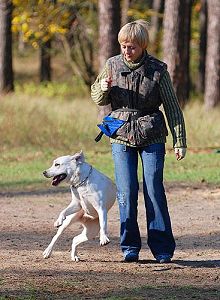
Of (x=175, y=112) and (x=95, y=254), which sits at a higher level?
(x=175, y=112)

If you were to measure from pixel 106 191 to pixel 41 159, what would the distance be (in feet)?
32.0

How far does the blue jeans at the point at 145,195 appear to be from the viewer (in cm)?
890

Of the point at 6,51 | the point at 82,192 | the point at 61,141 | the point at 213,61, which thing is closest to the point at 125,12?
the point at 6,51

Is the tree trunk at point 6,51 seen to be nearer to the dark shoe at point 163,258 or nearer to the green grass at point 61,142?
the green grass at point 61,142

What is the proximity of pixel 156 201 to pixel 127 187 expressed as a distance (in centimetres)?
28

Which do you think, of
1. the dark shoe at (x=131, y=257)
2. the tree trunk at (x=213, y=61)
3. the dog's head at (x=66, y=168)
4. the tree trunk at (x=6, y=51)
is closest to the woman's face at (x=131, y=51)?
the dog's head at (x=66, y=168)

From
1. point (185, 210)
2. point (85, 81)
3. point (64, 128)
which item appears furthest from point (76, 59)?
point (185, 210)

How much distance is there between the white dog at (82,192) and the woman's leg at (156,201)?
0.39 m

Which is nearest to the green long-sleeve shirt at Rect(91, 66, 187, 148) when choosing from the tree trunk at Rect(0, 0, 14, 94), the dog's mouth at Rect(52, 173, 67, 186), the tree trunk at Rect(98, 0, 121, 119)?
the dog's mouth at Rect(52, 173, 67, 186)

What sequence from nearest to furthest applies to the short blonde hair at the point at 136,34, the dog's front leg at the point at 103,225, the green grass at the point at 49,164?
the short blonde hair at the point at 136,34 < the dog's front leg at the point at 103,225 < the green grass at the point at 49,164

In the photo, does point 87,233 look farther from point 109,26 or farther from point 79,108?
point 79,108

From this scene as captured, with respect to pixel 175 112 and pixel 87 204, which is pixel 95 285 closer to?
pixel 87 204

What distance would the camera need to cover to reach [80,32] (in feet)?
121

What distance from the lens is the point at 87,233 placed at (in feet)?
30.3
